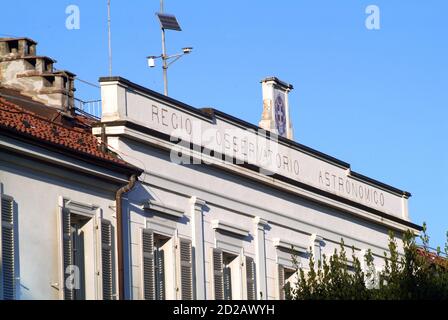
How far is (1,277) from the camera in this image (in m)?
31.7

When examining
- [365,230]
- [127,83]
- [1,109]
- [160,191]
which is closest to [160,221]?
[160,191]

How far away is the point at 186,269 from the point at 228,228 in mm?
2491

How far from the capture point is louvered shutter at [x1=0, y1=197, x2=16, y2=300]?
3180cm

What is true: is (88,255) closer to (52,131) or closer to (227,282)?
(52,131)

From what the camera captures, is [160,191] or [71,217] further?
[160,191]

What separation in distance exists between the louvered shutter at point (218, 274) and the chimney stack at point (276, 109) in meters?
5.84

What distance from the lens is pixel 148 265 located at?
122ft

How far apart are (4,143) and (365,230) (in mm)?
18749

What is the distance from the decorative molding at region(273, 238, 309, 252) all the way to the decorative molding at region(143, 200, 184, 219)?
4.83 m

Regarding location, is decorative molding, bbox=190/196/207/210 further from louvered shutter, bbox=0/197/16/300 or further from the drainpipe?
louvered shutter, bbox=0/197/16/300

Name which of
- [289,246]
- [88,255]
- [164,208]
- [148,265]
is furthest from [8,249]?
[289,246]

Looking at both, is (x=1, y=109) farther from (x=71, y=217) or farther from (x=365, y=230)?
(x=365, y=230)

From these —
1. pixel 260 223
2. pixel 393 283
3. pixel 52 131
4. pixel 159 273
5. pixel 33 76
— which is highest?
pixel 33 76
